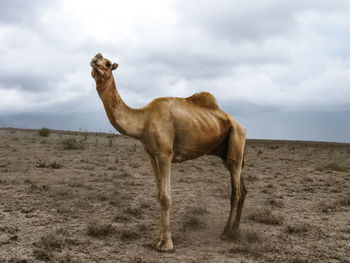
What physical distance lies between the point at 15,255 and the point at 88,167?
9524 mm

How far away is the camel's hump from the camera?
574cm

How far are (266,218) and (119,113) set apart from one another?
441 cm

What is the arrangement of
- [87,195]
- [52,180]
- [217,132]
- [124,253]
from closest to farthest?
[124,253], [217,132], [87,195], [52,180]

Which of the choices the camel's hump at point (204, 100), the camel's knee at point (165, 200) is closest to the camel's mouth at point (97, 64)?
the camel's hump at point (204, 100)

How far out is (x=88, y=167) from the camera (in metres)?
14.2

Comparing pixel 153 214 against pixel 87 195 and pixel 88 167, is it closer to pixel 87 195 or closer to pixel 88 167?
pixel 87 195

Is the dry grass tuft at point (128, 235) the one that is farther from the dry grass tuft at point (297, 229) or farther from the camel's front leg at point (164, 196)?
the dry grass tuft at point (297, 229)

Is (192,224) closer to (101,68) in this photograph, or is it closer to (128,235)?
(128,235)

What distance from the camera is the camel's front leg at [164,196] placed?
4969 mm

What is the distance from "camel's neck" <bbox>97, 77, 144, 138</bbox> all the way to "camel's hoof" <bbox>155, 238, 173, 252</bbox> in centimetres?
190

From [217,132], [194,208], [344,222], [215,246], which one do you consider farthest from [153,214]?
[344,222]

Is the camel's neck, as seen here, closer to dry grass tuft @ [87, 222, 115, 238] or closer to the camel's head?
the camel's head

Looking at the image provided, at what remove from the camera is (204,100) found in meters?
5.78

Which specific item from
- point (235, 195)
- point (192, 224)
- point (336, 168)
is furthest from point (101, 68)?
point (336, 168)
